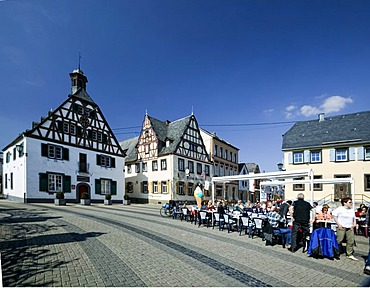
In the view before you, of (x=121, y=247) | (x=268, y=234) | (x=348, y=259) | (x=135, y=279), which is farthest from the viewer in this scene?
(x=268, y=234)

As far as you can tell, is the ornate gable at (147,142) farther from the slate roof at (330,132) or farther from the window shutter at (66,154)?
the slate roof at (330,132)

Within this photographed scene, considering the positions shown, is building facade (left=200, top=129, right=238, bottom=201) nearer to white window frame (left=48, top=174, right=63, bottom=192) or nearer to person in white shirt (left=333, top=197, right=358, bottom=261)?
white window frame (left=48, top=174, right=63, bottom=192)

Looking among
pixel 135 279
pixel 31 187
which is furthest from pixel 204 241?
pixel 31 187

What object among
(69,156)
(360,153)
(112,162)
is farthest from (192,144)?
(360,153)

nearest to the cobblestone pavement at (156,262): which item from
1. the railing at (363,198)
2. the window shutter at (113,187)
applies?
the railing at (363,198)

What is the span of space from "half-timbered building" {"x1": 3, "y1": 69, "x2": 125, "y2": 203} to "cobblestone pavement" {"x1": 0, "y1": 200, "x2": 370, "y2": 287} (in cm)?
1524

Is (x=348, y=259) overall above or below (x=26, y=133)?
below

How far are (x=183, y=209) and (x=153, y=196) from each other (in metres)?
18.3

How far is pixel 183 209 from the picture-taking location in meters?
14.2

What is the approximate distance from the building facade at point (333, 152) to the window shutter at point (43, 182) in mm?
24272

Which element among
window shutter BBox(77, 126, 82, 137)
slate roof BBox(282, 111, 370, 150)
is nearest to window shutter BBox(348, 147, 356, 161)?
slate roof BBox(282, 111, 370, 150)

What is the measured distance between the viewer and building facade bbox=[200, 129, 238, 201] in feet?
126

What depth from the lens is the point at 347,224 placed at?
23.5ft

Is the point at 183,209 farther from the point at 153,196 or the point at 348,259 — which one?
the point at 153,196
